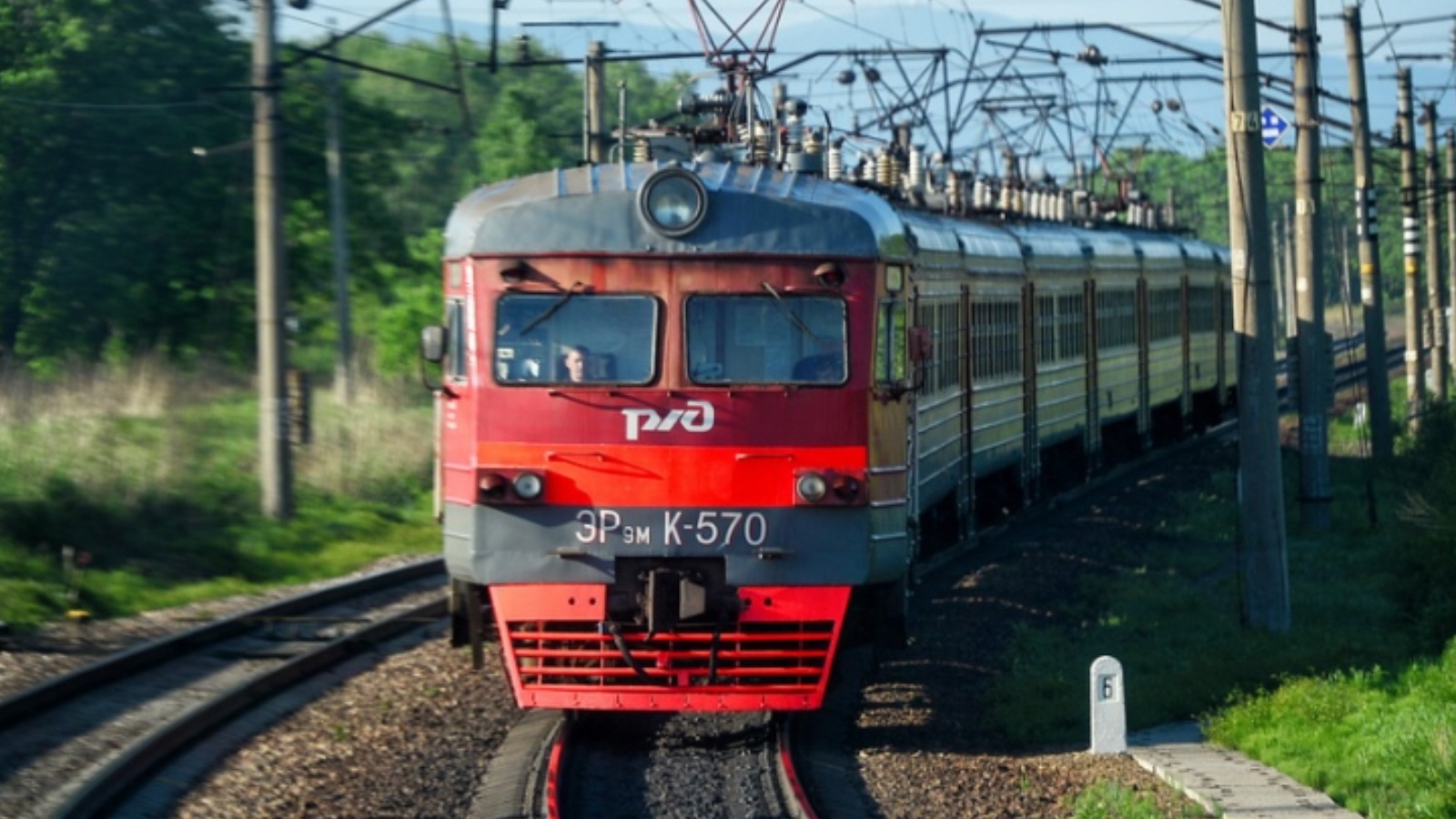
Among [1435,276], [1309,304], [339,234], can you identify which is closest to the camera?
[1309,304]

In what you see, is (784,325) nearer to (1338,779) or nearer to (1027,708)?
(1027,708)

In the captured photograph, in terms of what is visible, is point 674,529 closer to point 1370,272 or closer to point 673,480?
point 673,480

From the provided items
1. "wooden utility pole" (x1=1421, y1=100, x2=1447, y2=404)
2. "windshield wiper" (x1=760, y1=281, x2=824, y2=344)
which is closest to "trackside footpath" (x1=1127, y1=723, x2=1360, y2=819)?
"windshield wiper" (x1=760, y1=281, x2=824, y2=344)

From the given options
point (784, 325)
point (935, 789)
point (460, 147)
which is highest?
point (460, 147)

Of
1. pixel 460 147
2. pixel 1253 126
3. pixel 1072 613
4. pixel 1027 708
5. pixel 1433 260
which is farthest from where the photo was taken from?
pixel 460 147

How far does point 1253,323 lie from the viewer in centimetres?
1345

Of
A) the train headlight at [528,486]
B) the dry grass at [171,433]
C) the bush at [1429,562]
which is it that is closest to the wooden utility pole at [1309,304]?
the bush at [1429,562]

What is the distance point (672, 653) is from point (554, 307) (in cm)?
178

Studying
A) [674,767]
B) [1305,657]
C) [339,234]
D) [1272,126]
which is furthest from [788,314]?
[1272,126]

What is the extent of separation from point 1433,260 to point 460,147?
24.2 m

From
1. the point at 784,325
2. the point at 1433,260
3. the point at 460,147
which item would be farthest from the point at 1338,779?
the point at 460,147

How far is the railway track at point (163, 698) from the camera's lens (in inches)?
375

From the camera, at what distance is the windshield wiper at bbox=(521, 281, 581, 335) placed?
1036 centimetres

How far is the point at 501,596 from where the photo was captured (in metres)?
10.2
